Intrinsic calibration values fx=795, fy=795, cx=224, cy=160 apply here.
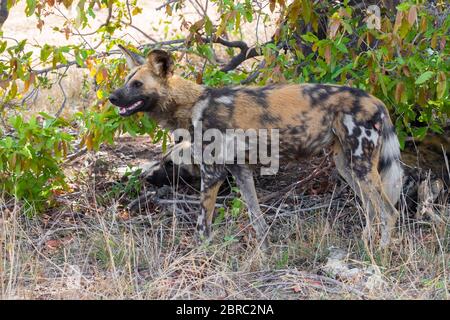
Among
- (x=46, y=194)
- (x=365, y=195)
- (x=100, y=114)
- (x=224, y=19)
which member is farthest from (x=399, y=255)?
(x=46, y=194)

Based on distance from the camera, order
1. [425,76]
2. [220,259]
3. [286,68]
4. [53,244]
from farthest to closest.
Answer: [286,68] → [53,244] → [220,259] → [425,76]

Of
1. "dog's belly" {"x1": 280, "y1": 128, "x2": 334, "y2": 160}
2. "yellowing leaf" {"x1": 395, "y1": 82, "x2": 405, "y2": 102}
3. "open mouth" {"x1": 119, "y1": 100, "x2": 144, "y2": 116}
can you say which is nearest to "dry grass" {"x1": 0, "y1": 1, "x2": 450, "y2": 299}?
"dog's belly" {"x1": 280, "y1": 128, "x2": 334, "y2": 160}

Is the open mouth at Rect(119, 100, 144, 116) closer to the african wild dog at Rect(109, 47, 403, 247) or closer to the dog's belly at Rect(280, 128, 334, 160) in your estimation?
the african wild dog at Rect(109, 47, 403, 247)

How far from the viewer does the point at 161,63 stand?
184 inches

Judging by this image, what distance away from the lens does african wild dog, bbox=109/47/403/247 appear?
4574 mm

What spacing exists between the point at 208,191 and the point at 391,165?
1090mm

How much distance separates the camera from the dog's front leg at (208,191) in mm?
4668

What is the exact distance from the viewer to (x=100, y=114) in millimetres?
4852

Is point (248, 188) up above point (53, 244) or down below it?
above

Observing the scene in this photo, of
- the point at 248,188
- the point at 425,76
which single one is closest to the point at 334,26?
the point at 425,76

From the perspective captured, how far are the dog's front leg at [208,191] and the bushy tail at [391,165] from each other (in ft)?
3.09

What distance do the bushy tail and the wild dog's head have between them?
132 cm

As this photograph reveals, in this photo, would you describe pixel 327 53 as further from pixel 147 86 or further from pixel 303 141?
pixel 147 86
